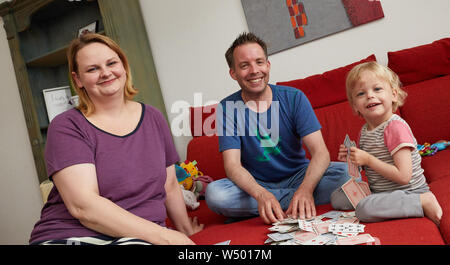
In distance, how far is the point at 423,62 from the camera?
205 cm

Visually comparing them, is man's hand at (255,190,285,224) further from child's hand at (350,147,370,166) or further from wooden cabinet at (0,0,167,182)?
wooden cabinet at (0,0,167,182)

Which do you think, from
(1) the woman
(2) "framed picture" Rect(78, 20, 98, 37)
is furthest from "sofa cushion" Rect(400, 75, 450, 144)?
(2) "framed picture" Rect(78, 20, 98, 37)

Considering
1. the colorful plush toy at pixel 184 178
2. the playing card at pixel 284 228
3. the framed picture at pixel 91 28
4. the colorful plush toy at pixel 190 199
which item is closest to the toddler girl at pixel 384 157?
the playing card at pixel 284 228

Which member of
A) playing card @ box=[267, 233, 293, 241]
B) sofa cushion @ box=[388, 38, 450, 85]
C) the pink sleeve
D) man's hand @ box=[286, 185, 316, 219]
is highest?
sofa cushion @ box=[388, 38, 450, 85]

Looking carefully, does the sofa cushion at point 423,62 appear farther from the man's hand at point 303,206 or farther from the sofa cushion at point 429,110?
the man's hand at point 303,206

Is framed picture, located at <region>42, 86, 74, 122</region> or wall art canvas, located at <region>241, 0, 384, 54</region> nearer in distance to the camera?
wall art canvas, located at <region>241, 0, 384, 54</region>

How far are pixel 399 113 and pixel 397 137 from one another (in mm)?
806

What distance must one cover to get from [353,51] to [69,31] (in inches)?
100

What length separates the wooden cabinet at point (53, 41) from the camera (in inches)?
112

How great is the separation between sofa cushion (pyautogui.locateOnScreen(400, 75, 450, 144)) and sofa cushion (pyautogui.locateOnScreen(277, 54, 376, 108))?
13.7 inches

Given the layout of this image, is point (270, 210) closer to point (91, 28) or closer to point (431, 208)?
point (431, 208)

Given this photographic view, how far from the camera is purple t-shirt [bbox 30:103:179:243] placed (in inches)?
47.6
